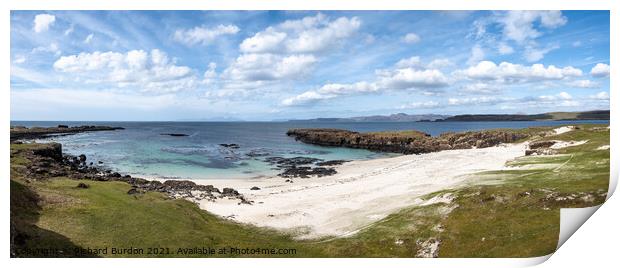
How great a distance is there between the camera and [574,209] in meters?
21.6

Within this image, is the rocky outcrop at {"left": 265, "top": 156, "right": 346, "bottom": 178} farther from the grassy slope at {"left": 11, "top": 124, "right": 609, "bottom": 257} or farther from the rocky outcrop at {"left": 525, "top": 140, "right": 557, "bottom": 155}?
the grassy slope at {"left": 11, "top": 124, "right": 609, "bottom": 257}

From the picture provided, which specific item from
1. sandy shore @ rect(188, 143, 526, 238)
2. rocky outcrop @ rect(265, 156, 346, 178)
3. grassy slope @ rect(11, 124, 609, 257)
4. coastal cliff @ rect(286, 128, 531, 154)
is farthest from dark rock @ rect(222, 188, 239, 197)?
coastal cliff @ rect(286, 128, 531, 154)

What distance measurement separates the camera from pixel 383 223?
24.7 meters

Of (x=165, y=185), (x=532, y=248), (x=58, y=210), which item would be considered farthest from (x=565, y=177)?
(x=165, y=185)

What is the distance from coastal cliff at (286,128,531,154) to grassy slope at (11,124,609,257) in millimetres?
48474

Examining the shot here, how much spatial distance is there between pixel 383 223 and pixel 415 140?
7347 centimetres

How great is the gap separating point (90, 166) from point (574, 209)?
56911 millimetres

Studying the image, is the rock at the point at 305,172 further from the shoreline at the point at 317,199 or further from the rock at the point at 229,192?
the rock at the point at 229,192

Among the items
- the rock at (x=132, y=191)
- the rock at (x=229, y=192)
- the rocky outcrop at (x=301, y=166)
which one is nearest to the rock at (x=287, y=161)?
the rocky outcrop at (x=301, y=166)

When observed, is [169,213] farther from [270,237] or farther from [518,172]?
[518,172]

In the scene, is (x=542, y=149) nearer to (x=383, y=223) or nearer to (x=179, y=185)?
(x=383, y=223)

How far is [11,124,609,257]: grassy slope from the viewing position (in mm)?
20938

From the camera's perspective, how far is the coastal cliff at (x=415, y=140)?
74.4 metres

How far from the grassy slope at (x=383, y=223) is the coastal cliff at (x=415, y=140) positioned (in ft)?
159
